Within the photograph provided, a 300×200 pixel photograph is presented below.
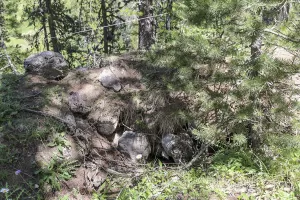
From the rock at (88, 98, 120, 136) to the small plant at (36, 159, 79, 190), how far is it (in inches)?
37.2

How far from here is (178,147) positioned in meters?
4.46

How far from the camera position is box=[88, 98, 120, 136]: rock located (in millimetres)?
4824

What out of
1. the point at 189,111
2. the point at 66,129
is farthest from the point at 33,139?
the point at 189,111

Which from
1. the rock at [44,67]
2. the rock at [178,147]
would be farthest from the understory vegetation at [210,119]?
the rock at [44,67]

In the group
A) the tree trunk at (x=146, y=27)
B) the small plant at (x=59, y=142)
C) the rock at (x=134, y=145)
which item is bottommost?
the rock at (x=134, y=145)

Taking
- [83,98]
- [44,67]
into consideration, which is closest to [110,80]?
[83,98]

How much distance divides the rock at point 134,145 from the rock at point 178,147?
0.34m

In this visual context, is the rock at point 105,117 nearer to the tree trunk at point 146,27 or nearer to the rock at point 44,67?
the rock at point 44,67

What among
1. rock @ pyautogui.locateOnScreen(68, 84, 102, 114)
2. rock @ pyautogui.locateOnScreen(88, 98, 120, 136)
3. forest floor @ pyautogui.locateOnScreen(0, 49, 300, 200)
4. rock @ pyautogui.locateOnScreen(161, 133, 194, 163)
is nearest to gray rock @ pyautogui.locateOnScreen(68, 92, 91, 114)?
rock @ pyautogui.locateOnScreen(68, 84, 102, 114)

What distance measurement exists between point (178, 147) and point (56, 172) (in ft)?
6.64

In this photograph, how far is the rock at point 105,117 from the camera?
4.82m

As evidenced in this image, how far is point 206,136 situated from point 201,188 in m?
0.70

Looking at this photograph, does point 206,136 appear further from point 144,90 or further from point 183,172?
point 144,90

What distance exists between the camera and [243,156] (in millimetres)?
3805
